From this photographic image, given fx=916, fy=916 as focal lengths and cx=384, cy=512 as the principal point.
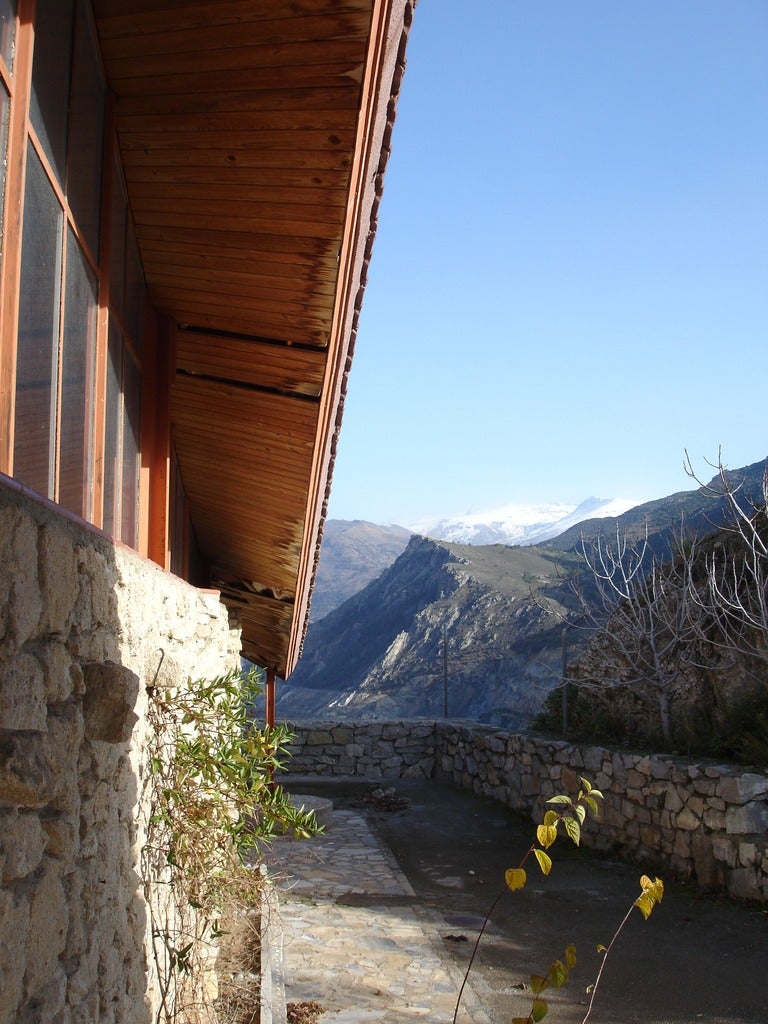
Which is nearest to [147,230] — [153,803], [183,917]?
[153,803]

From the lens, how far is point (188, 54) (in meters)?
2.45

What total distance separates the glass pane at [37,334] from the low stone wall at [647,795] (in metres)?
7.41

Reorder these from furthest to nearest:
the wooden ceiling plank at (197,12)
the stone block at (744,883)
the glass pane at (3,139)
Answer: the stone block at (744,883) < the wooden ceiling plank at (197,12) < the glass pane at (3,139)

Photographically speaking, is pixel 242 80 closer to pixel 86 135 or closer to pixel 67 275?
pixel 86 135

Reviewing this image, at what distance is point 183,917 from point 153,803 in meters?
0.67

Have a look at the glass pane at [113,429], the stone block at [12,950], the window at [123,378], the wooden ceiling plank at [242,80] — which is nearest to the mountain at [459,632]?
the window at [123,378]

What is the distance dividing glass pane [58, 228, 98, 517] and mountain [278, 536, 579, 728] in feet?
43.1

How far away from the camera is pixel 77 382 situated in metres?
2.81

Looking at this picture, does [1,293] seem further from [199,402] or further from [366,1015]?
[366,1015]

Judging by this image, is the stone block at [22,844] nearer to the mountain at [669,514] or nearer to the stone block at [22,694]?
the stone block at [22,694]

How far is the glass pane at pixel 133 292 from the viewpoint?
3598 mm

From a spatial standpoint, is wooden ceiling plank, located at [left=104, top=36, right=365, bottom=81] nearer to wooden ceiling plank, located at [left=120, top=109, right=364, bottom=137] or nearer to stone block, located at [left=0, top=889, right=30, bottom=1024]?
wooden ceiling plank, located at [left=120, top=109, right=364, bottom=137]

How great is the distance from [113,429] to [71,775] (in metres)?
1.97

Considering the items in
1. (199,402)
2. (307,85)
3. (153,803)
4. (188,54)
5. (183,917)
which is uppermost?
(188,54)
